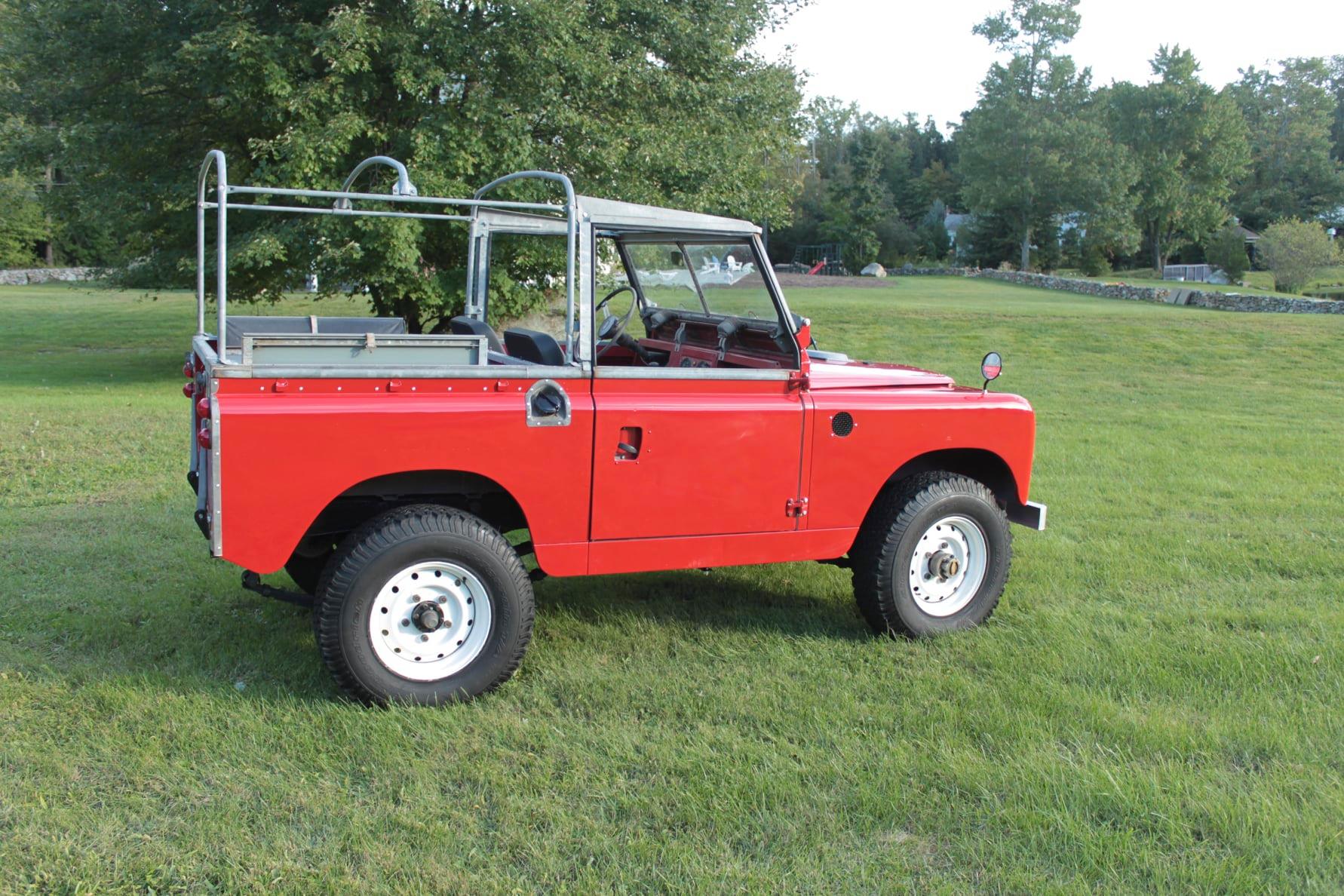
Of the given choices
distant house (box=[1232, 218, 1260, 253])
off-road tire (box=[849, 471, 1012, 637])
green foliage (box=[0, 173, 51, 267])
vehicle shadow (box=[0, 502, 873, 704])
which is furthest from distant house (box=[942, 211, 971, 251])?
off-road tire (box=[849, 471, 1012, 637])

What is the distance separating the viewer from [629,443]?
15.1ft

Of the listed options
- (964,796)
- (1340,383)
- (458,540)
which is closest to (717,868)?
(964,796)

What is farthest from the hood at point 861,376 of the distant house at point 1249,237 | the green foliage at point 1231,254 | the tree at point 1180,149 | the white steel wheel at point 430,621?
the tree at point 1180,149

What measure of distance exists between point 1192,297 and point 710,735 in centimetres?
3240

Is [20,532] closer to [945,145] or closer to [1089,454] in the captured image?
[1089,454]

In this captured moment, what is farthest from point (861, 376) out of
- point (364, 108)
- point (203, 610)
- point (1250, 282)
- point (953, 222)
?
point (953, 222)

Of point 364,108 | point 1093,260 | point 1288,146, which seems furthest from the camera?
point 1288,146

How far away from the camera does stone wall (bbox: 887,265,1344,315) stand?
95.6 feet

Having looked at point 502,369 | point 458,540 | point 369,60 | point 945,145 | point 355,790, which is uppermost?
point 945,145

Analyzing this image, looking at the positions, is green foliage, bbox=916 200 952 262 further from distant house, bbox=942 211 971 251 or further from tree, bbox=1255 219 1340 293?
tree, bbox=1255 219 1340 293

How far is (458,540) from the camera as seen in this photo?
430cm

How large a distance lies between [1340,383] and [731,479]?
1595cm

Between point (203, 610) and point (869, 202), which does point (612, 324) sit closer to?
point (203, 610)

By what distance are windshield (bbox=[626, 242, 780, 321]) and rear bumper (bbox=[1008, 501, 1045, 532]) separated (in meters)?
1.72
